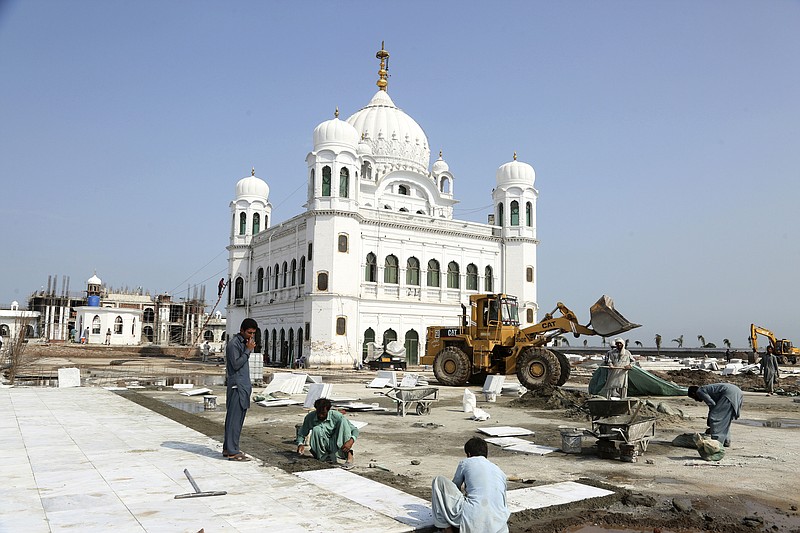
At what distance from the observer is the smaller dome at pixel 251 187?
4647 centimetres

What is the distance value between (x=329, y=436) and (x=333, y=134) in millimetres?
30704

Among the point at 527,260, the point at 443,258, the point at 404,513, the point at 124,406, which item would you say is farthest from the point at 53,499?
the point at 527,260

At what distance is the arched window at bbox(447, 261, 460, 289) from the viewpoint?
40281 mm

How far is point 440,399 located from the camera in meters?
17.3

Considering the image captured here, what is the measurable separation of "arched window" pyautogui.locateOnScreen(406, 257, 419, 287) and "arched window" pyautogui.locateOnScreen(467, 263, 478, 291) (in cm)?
382

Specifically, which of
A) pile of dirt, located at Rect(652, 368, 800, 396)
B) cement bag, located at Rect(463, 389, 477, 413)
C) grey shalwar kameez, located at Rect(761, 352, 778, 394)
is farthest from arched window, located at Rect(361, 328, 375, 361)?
cement bag, located at Rect(463, 389, 477, 413)

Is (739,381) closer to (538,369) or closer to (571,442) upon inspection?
(538,369)

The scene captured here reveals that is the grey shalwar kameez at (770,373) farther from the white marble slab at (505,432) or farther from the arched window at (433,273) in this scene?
the arched window at (433,273)

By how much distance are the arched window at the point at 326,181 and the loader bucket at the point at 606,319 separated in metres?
21.0

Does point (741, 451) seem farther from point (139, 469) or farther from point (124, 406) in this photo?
point (124, 406)

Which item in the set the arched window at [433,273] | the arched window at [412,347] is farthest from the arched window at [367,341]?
the arched window at [433,273]

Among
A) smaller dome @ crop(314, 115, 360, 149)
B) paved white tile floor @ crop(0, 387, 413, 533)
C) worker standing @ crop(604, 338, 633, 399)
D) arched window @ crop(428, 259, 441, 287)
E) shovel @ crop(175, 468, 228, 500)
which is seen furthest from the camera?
arched window @ crop(428, 259, 441, 287)

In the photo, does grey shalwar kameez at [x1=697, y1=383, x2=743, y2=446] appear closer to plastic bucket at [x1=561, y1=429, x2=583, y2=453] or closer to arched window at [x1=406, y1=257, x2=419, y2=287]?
plastic bucket at [x1=561, y1=429, x2=583, y2=453]

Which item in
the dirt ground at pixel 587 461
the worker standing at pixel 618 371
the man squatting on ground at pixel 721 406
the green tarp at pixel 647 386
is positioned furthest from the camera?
the green tarp at pixel 647 386
